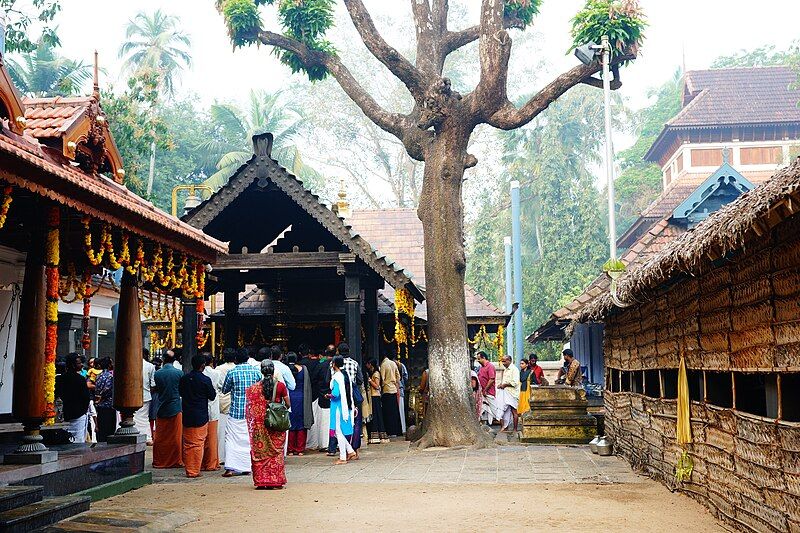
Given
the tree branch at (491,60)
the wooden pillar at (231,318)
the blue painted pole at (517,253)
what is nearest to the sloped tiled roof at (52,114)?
the tree branch at (491,60)

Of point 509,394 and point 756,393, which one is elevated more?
point 756,393

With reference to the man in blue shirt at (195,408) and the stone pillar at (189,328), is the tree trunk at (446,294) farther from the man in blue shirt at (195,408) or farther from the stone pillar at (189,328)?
the man in blue shirt at (195,408)

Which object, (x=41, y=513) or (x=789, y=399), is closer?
(x=789, y=399)

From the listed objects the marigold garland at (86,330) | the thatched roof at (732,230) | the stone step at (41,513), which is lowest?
the stone step at (41,513)

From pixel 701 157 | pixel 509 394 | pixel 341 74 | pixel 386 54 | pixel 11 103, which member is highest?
pixel 701 157

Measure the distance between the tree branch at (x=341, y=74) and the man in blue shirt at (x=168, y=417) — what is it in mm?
6449

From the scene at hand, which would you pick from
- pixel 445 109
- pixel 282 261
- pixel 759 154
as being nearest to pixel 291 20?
pixel 445 109

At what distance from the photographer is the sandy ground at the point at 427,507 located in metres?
8.47

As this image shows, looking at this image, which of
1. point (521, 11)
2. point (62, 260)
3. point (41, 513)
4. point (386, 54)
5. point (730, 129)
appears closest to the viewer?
point (41, 513)

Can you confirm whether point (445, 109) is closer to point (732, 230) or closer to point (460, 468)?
point (460, 468)

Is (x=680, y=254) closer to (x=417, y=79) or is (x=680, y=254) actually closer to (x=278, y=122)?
(x=417, y=79)

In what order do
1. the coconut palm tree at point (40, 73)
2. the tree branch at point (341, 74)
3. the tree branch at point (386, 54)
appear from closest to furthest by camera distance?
the tree branch at point (386, 54) → the tree branch at point (341, 74) → the coconut palm tree at point (40, 73)

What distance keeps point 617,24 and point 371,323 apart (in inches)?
306

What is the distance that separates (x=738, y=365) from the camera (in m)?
7.77
